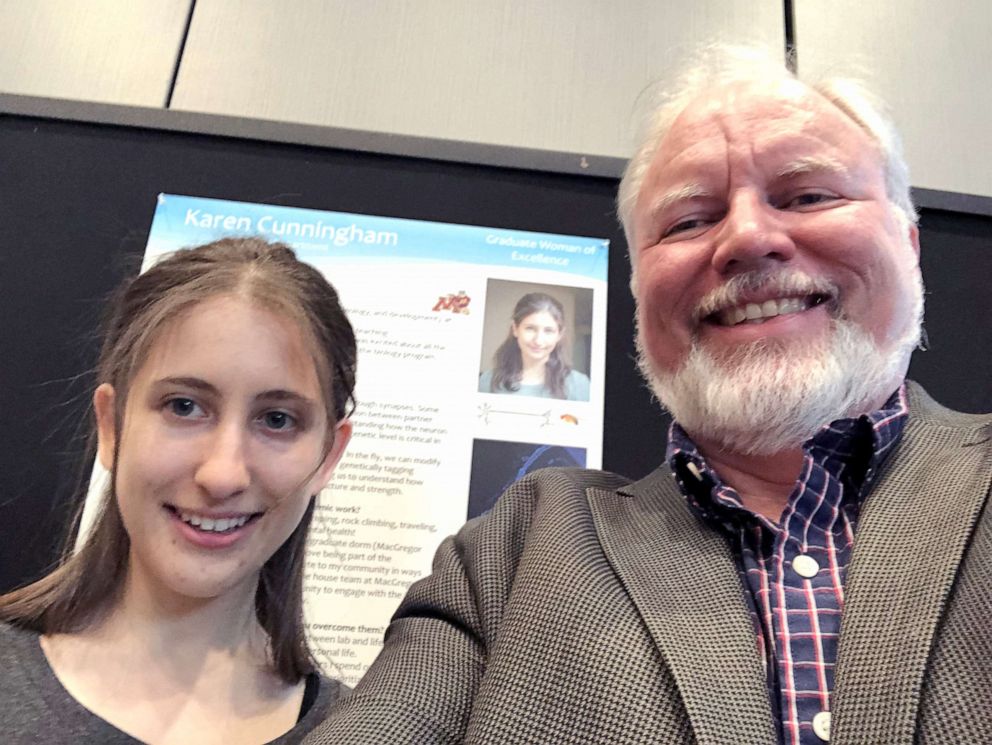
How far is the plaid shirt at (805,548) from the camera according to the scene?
590 millimetres

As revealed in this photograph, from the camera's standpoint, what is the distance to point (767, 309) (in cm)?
83

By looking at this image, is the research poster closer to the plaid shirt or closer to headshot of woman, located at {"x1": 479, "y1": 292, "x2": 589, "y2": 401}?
headshot of woman, located at {"x1": 479, "y1": 292, "x2": 589, "y2": 401}

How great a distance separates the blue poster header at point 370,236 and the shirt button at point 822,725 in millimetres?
876

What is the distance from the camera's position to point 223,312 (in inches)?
31.4

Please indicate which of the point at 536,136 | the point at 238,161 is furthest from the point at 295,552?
the point at 536,136

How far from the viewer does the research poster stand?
1.12 metres

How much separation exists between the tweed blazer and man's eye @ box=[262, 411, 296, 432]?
237mm

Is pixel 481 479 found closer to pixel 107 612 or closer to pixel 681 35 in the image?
pixel 107 612

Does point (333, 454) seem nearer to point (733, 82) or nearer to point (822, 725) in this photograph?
point (822, 725)

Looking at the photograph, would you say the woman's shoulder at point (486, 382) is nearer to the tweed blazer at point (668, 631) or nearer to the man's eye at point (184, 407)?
the tweed blazer at point (668, 631)

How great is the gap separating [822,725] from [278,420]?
1.94ft

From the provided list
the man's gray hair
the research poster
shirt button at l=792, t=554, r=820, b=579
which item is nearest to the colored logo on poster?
the research poster

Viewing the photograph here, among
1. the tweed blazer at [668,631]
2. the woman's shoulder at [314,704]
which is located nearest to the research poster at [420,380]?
the woman's shoulder at [314,704]

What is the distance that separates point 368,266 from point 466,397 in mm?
305
